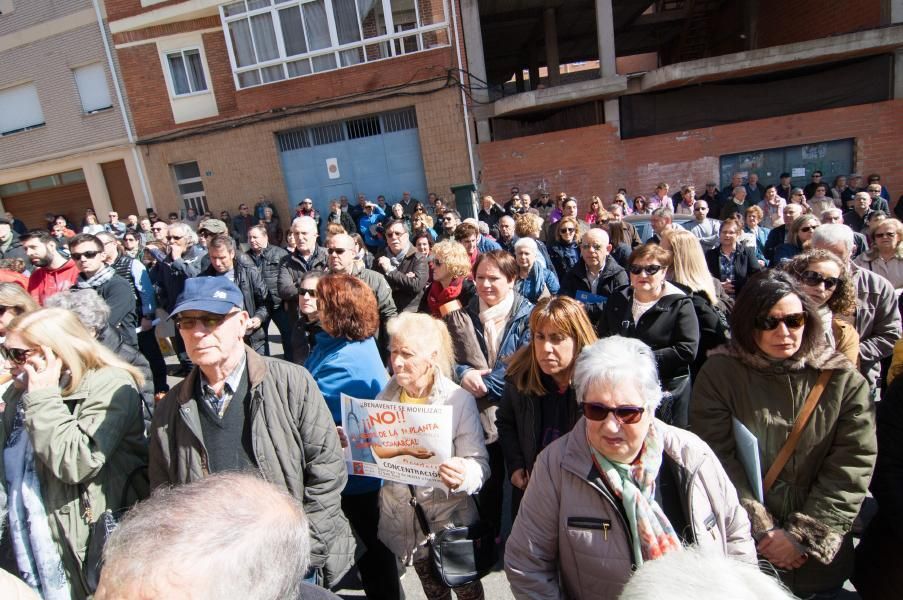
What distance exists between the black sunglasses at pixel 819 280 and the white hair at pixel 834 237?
785 millimetres

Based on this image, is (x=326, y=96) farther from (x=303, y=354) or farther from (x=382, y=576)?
(x=382, y=576)

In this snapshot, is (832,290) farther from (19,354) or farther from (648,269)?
(19,354)

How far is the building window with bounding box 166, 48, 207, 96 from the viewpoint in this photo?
50.0ft

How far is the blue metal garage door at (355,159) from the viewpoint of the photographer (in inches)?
559

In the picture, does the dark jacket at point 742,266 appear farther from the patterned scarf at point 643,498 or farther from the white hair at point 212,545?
the white hair at point 212,545

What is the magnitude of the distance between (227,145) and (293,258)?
1208cm

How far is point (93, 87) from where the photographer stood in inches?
622

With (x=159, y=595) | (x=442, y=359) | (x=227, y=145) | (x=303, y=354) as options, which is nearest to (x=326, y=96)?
(x=227, y=145)

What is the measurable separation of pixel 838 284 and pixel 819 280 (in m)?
0.16

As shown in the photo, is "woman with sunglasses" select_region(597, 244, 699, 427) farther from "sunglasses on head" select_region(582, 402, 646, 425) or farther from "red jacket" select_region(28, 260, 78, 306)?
"red jacket" select_region(28, 260, 78, 306)

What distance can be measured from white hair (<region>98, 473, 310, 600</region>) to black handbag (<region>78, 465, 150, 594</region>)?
1.11m

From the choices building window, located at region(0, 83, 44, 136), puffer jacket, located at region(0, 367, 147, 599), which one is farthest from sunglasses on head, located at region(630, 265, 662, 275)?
building window, located at region(0, 83, 44, 136)

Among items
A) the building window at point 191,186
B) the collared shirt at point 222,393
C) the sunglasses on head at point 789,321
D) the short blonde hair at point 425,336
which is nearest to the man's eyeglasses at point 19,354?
the collared shirt at point 222,393

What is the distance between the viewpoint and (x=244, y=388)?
215cm
